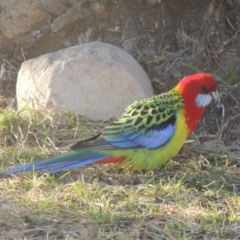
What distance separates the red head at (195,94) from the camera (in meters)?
4.38

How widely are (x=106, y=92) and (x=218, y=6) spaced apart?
1131 millimetres

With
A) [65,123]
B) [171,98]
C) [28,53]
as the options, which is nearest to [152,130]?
[171,98]

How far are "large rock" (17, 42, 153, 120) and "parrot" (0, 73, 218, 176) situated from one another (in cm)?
70

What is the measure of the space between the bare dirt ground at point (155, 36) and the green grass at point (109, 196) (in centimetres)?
79

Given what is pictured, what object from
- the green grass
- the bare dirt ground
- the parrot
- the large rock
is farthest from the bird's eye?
the large rock

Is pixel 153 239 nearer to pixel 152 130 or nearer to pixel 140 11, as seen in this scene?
pixel 152 130

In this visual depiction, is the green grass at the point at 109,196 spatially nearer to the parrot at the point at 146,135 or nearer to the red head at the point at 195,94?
the parrot at the point at 146,135

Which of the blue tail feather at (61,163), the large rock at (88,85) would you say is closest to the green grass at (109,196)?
the blue tail feather at (61,163)

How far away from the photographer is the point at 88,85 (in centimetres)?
511

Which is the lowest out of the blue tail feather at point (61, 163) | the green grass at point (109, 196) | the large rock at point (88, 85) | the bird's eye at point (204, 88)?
the green grass at point (109, 196)

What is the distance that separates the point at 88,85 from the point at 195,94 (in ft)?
3.27

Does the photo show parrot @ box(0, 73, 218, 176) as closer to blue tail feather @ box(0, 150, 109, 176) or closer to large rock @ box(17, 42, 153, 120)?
blue tail feather @ box(0, 150, 109, 176)

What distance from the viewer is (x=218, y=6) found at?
213 inches

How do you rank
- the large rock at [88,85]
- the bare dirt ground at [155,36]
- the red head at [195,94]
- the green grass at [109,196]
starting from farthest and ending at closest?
the bare dirt ground at [155,36] < the large rock at [88,85] < the red head at [195,94] < the green grass at [109,196]
